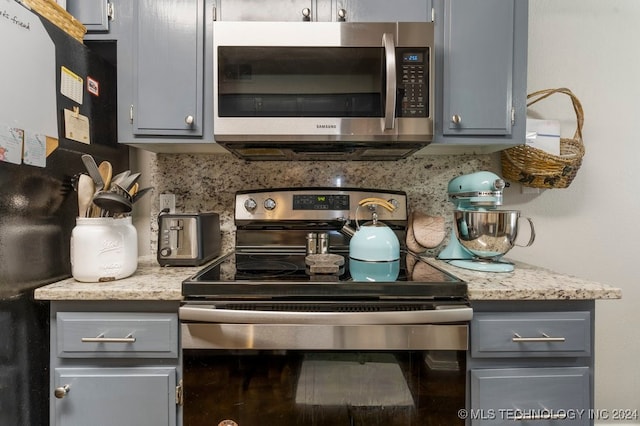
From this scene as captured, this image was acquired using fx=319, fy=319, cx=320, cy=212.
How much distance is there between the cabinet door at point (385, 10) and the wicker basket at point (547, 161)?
652mm

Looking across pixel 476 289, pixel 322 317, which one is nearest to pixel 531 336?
pixel 476 289

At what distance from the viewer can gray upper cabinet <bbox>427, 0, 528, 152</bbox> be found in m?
1.23

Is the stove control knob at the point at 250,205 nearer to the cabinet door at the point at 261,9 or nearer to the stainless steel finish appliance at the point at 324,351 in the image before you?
the stainless steel finish appliance at the point at 324,351

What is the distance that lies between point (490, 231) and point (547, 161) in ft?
1.78

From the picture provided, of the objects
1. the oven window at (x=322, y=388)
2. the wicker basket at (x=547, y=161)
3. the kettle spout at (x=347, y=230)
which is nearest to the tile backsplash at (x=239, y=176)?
the wicker basket at (x=547, y=161)

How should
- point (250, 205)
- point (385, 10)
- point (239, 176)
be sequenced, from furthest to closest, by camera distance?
point (239, 176)
point (250, 205)
point (385, 10)

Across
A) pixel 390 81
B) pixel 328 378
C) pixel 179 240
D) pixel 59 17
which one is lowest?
pixel 328 378

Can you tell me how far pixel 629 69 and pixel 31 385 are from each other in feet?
9.26

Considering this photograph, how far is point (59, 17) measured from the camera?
111cm

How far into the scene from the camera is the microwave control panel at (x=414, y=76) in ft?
3.84

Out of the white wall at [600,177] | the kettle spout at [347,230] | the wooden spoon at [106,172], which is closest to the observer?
the wooden spoon at [106,172]

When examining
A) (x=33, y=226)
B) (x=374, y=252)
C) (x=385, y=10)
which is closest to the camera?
(x=33, y=226)

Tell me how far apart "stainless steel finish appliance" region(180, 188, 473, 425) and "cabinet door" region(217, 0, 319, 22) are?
993mm

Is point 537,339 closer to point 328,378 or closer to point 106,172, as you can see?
point 328,378
